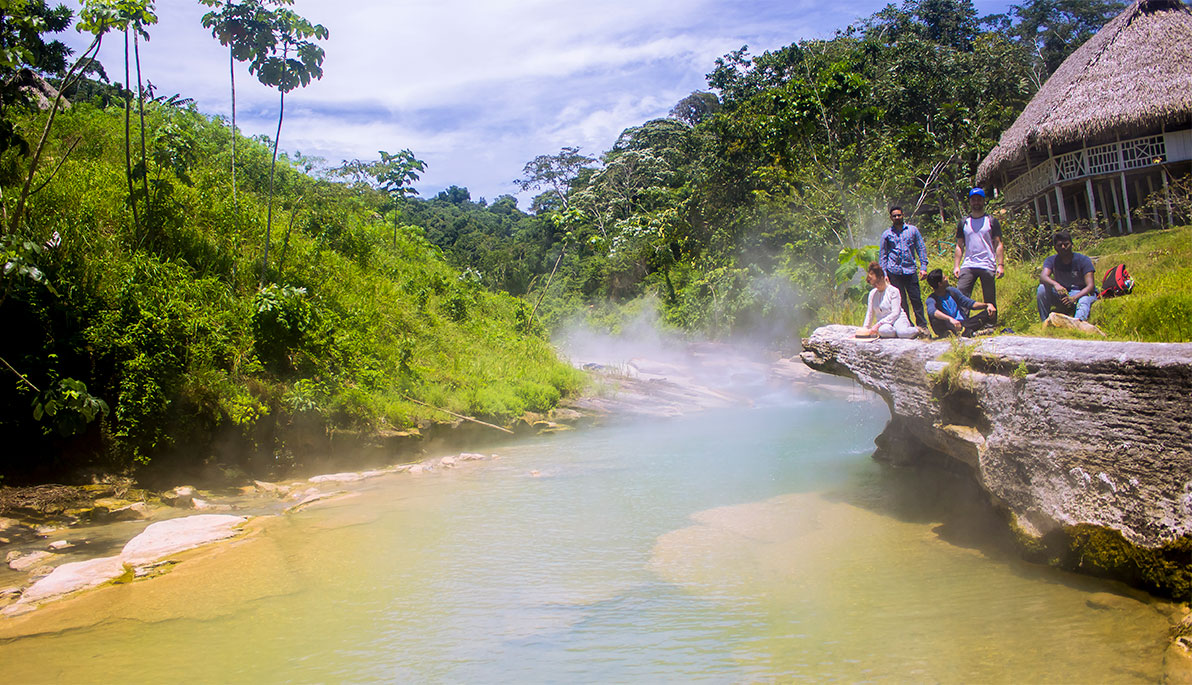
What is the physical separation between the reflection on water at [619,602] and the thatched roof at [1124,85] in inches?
567

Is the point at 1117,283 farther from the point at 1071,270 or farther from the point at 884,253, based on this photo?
the point at 884,253

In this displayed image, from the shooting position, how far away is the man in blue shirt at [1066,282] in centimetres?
723

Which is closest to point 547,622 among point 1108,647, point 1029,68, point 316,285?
point 1108,647

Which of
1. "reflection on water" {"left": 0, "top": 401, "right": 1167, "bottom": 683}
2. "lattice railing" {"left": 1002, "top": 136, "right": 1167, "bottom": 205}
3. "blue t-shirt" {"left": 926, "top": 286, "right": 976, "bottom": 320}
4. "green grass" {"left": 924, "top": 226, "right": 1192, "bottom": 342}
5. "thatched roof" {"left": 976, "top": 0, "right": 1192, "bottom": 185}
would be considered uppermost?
"thatched roof" {"left": 976, "top": 0, "right": 1192, "bottom": 185}

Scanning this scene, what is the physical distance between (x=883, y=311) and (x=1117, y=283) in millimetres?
2487

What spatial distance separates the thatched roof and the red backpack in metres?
12.4

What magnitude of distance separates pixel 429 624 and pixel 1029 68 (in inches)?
1341

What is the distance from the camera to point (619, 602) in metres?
5.07

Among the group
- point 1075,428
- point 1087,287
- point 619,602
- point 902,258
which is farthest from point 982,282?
point 619,602

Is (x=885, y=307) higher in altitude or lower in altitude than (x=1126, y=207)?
lower

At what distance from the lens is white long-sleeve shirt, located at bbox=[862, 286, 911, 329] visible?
25.0ft

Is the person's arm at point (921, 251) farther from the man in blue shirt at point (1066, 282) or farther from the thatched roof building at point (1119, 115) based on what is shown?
the thatched roof building at point (1119, 115)

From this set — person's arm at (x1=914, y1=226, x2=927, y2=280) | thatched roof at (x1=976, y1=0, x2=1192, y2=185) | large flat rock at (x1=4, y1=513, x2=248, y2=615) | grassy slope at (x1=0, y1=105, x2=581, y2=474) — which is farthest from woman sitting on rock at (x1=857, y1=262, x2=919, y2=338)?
thatched roof at (x1=976, y1=0, x2=1192, y2=185)

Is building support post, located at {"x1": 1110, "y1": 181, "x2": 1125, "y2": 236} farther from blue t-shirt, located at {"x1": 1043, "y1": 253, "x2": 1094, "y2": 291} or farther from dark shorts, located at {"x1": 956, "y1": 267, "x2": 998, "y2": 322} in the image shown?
dark shorts, located at {"x1": 956, "y1": 267, "x2": 998, "y2": 322}
